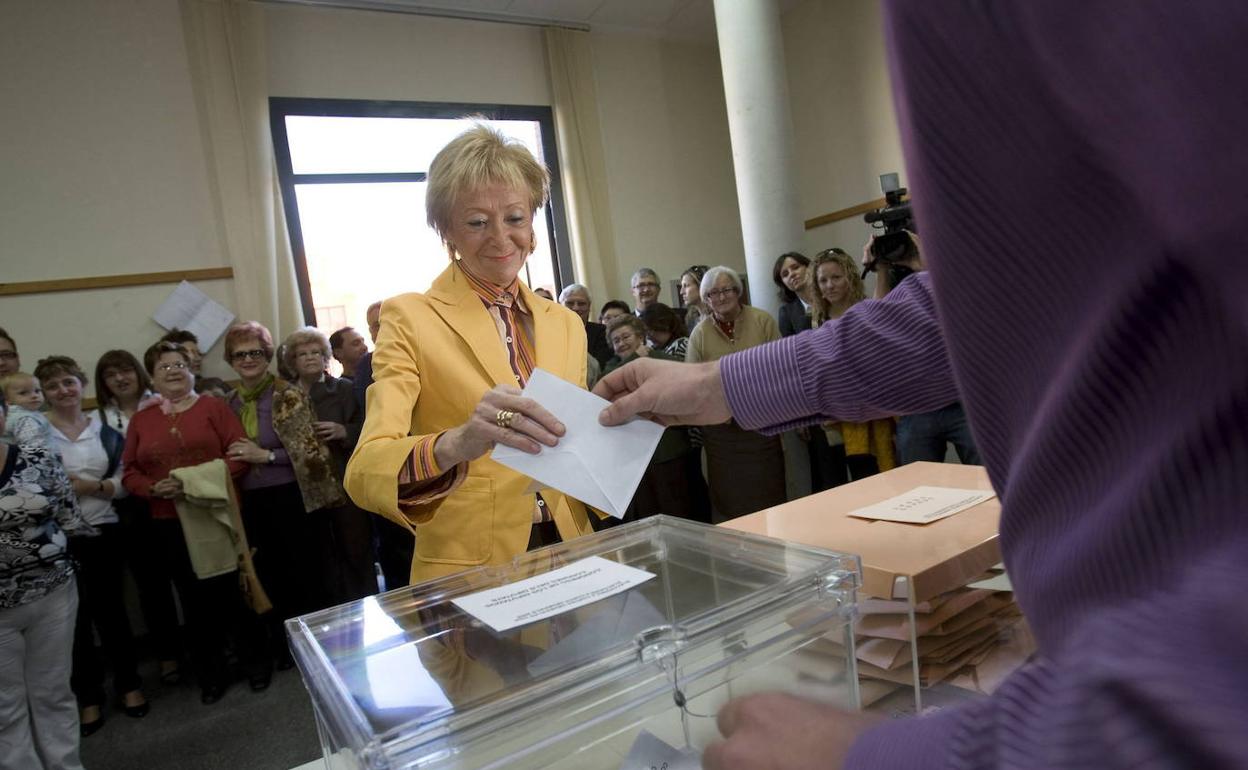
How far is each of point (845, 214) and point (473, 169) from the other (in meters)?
5.78

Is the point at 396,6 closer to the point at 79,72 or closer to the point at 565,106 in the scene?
the point at 565,106

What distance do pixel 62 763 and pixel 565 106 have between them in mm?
5406

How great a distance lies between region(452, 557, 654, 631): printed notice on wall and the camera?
2.38 feet

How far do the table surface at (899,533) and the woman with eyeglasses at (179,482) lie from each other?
2870mm

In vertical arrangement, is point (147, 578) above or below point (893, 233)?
below

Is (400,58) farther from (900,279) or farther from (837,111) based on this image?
(900,279)

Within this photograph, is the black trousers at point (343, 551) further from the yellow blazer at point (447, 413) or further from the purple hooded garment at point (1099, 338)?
the purple hooded garment at point (1099, 338)

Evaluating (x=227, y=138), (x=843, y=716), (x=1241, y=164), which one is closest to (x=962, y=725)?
(x=843, y=716)

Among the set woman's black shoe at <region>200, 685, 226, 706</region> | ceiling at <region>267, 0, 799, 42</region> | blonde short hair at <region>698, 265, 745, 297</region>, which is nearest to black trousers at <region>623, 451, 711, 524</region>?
blonde short hair at <region>698, 265, 745, 297</region>

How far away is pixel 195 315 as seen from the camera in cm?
473

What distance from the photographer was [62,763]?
241cm

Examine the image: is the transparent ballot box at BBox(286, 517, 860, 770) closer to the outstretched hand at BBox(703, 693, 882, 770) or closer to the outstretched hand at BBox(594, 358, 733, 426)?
the outstretched hand at BBox(703, 693, 882, 770)

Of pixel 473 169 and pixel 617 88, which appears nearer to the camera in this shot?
pixel 473 169

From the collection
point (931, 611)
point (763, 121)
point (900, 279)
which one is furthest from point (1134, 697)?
point (763, 121)
